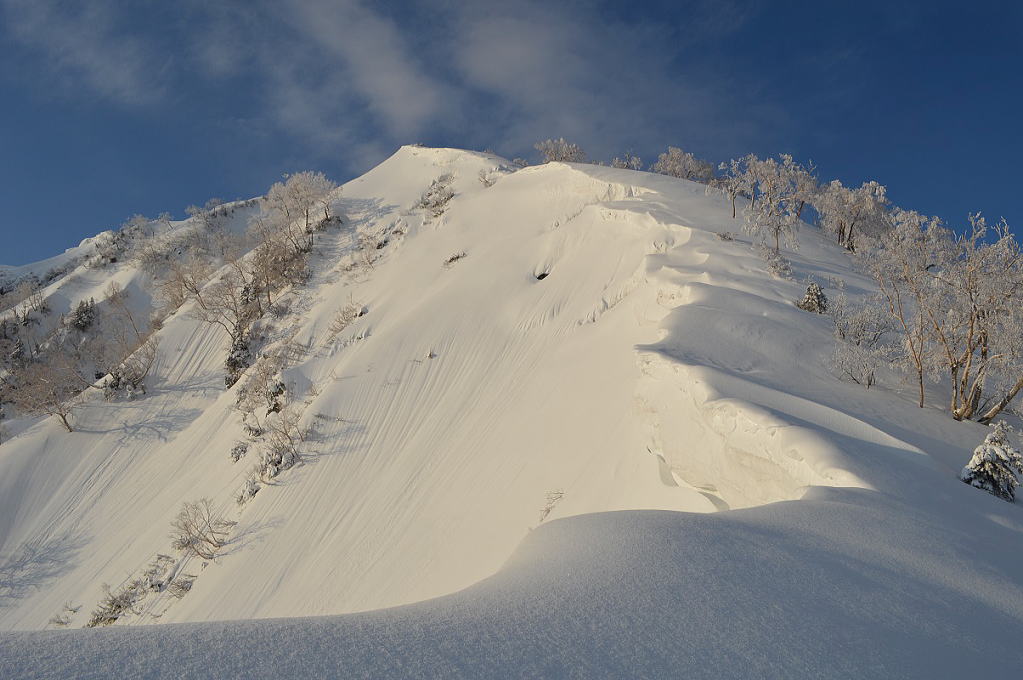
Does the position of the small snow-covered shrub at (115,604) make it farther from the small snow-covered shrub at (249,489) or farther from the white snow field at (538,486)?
the small snow-covered shrub at (249,489)

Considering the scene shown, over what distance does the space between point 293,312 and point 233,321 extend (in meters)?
2.93

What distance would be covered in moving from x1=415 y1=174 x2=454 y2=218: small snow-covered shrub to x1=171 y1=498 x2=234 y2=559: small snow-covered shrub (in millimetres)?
17367

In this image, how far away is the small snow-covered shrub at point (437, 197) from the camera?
2716 cm

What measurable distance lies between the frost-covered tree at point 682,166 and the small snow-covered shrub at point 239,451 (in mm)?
35617

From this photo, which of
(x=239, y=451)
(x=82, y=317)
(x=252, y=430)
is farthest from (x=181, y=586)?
(x=82, y=317)

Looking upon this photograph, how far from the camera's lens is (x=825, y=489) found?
4531 millimetres

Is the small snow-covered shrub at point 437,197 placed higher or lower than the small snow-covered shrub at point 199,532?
higher

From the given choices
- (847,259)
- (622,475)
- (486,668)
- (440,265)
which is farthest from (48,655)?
(440,265)

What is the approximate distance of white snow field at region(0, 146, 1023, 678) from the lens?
215 centimetres

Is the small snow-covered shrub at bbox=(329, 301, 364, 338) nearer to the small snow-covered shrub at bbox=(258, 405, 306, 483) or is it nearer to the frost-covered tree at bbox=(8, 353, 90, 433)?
the small snow-covered shrub at bbox=(258, 405, 306, 483)

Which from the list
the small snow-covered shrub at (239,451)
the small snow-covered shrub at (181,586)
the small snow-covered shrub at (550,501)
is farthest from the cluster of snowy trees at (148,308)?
the small snow-covered shrub at (550,501)

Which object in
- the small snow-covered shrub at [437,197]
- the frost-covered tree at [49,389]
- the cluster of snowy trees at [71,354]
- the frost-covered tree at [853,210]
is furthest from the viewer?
the small snow-covered shrub at [437,197]

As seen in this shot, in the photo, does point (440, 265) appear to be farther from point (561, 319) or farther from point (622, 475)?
point (622, 475)

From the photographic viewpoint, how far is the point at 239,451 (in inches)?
641
